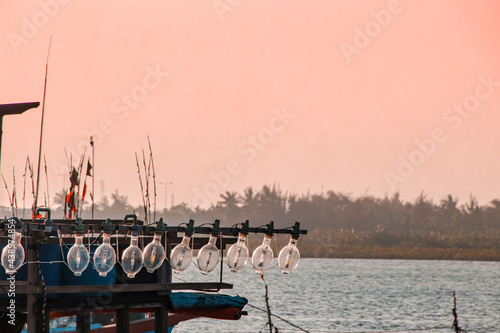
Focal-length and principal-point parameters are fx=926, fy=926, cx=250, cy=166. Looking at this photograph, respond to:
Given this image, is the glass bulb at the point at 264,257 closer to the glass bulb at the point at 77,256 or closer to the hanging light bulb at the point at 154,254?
the hanging light bulb at the point at 154,254

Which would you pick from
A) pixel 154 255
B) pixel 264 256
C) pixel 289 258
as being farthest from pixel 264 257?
pixel 154 255

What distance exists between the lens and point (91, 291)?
12539mm

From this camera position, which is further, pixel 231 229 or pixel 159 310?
pixel 159 310

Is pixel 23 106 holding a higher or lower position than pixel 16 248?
higher

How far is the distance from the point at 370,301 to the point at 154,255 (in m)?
84.7

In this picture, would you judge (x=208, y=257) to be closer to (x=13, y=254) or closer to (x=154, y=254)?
(x=154, y=254)

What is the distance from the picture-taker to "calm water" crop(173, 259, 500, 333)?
225 feet

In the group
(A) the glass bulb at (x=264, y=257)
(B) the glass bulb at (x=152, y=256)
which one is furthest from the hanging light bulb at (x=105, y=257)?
(A) the glass bulb at (x=264, y=257)

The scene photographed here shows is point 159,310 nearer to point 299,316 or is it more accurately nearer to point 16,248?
point 16,248

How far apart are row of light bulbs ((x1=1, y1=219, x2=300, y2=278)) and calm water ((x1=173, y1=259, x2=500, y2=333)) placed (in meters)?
26.2

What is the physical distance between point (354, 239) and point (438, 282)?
57.8 meters

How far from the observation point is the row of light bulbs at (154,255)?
36.4 ft

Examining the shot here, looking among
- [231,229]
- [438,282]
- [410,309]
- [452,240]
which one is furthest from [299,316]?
[452,240]

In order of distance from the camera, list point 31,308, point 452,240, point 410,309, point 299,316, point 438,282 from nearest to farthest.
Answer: point 31,308, point 299,316, point 410,309, point 438,282, point 452,240
